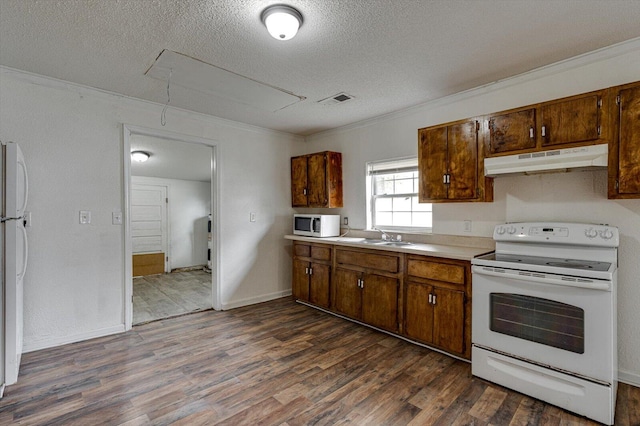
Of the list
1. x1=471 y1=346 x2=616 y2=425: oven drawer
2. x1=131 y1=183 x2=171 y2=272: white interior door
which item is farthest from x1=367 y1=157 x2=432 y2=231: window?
x1=131 y1=183 x2=171 y2=272: white interior door

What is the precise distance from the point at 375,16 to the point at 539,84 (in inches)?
66.6

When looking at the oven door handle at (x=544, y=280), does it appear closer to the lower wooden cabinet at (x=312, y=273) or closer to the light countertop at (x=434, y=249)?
the light countertop at (x=434, y=249)

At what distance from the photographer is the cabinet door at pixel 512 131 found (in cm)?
242

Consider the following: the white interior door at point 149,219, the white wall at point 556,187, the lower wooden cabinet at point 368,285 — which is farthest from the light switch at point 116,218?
the white interior door at point 149,219

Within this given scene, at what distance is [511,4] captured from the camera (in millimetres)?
1804

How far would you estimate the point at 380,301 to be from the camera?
3.20 meters

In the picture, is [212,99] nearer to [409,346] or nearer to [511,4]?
[511,4]

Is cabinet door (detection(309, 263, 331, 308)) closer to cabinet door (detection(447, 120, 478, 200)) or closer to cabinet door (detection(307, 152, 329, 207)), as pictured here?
cabinet door (detection(307, 152, 329, 207))

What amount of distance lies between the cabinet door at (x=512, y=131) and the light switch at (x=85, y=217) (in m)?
3.78

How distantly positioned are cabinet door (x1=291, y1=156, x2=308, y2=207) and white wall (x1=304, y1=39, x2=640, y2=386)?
4.29ft

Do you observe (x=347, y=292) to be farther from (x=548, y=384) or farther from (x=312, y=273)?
(x=548, y=384)

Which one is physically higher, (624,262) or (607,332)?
(624,262)

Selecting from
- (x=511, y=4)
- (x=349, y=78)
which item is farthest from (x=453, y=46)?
(x=349, y=78)

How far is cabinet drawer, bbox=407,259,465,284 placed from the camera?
8.54 ft
